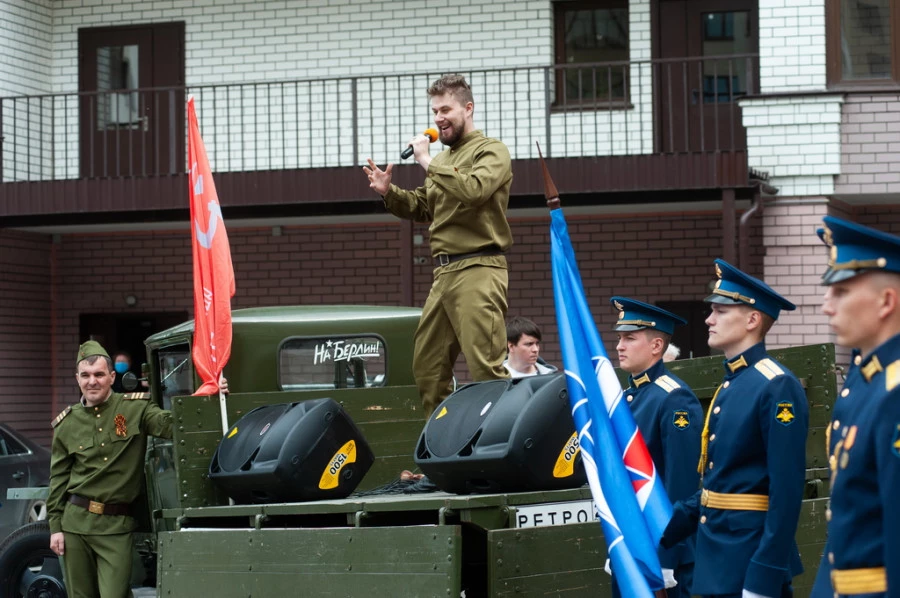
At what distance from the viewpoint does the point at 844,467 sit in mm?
3217

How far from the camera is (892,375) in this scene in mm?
3109

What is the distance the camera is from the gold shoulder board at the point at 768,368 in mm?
4461

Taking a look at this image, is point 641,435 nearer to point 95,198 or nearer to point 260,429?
point 260,429

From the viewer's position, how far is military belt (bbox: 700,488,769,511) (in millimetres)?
4430

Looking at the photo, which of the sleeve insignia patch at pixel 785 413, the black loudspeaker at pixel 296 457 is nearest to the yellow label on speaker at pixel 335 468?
the black loudspeaker at pixel 296 457

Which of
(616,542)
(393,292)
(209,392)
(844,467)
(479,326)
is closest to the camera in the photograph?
(844,467)

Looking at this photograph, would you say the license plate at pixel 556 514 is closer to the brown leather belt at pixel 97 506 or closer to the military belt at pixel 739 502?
the military belt at pixel 739 502

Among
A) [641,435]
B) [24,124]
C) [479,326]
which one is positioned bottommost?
[641,435]

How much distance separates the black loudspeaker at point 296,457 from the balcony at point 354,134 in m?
7.75

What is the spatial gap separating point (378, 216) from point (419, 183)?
107cm

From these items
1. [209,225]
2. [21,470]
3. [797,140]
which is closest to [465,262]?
[209,225]

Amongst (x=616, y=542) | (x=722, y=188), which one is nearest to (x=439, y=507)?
(x=616, y=542)

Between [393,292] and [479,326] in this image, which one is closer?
[479,326]

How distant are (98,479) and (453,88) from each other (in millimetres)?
3124
